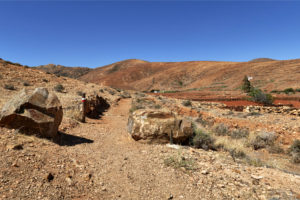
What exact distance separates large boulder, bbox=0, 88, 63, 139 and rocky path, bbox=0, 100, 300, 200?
15.0 inches

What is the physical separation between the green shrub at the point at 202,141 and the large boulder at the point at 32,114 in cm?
433

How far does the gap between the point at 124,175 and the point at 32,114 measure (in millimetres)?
2924

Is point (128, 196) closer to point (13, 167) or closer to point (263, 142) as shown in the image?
→ point (13, 167)

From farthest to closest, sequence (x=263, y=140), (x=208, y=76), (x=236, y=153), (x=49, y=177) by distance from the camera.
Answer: (x=208, y=76) → (x=263, y=140) → (x=236, y=153) → (x=49, y=177)

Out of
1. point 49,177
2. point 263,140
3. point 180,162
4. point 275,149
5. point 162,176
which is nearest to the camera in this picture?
point 49,177

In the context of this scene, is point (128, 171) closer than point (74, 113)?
Yes

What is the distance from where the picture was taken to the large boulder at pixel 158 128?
5.70m

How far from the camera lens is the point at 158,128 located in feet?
18.8

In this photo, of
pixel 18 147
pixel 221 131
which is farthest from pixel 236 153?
pixel 18 147

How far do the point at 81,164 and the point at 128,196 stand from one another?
4.65 feet

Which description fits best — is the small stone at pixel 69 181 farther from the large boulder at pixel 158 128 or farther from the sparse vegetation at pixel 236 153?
the sparse vegetation at pixel 236 153

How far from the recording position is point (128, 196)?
10.3 feet

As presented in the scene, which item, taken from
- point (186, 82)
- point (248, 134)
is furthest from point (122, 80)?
point (248, 134)

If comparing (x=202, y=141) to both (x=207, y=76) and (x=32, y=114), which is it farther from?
(x=207, y=76)
